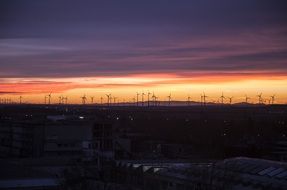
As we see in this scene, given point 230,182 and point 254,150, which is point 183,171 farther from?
point 254,150

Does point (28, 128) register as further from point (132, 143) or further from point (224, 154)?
point (224, 154)

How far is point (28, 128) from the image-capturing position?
66.5 ft

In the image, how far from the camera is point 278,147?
1988 cm

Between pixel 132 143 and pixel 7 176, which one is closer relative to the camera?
pixel 7 176

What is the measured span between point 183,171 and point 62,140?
9.70 metres

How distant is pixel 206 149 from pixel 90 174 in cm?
975

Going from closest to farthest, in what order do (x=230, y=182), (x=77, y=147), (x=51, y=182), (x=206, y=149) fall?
(x=230, y=182) < (x=51, y=182) < (x=77, y=147) < (x=206, y=149)

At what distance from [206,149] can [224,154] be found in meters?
2.56

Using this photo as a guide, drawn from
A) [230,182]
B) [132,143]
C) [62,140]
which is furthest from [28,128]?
[230,182]

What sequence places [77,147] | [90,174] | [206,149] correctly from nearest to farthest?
1. [90,174]
2. [77,147]
3. [206,149]

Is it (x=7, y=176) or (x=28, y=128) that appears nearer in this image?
(x=7, y=176)

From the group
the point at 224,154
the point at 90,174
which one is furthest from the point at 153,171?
the point at 224,154

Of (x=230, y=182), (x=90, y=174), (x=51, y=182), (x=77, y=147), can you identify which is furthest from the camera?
(x=77, y=147)

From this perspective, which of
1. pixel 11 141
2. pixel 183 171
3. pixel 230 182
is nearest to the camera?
pixel 230 182
